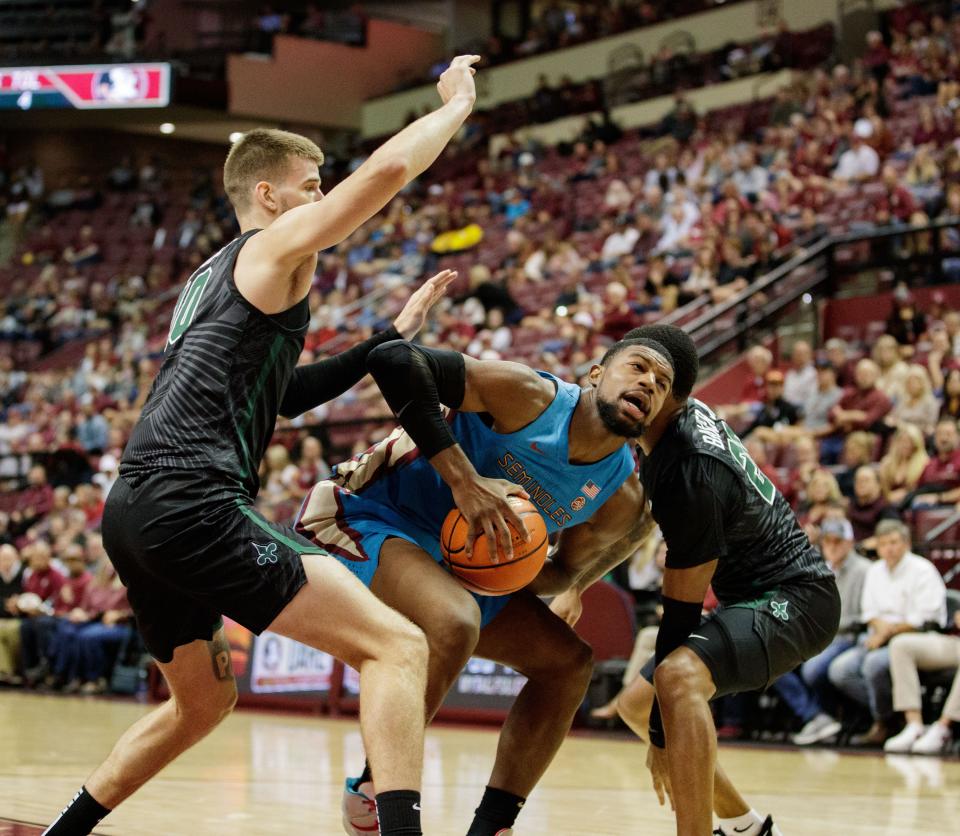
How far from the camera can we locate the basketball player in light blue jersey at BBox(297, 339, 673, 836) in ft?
13.7

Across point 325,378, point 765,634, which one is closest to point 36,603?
point 325,378

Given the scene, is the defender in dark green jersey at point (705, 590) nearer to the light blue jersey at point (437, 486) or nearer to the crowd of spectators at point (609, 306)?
the light blue jersey at point (437, 486)

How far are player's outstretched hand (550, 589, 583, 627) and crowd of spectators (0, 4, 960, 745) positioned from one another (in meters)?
4.45

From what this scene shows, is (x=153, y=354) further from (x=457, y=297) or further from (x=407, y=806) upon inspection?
(x=407, y=806)

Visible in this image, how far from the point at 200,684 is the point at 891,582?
5990 mm

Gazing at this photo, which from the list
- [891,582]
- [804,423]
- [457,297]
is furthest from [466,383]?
[457,297]

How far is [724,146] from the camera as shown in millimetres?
17719

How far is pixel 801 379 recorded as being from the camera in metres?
12.3

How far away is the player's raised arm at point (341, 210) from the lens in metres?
→ 3.55

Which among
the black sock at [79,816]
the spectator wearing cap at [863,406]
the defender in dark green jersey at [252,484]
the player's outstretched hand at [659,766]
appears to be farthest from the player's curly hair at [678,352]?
the spectator wearing cap at [863,406]

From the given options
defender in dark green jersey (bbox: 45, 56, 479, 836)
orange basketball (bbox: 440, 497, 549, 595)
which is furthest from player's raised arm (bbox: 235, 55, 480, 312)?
orange basketball (bbox: 440, 497, 549, 595)

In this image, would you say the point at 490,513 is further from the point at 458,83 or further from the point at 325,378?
the point at 458,83

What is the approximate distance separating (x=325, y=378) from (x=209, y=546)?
3.57 ft

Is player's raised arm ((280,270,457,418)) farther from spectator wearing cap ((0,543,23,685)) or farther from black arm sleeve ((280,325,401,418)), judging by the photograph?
spectator wearing cap ((0,543,23,685))
